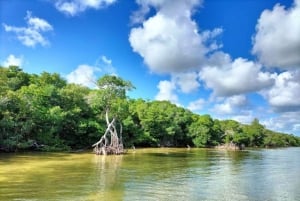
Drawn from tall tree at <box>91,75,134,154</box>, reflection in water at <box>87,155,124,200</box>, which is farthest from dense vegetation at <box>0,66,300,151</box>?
reflection in water at <box>87,155,124,200</box>

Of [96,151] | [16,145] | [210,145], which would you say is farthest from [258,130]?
[16,145]

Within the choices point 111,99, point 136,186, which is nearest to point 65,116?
point 111,99

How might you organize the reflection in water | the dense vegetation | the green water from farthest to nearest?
the dense vegetation, the green water, the reflection in water

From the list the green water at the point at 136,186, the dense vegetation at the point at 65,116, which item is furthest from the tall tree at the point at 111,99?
the green water at the point at 136,186

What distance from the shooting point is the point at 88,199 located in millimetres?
11148

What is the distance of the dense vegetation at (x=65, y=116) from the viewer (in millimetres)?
31531

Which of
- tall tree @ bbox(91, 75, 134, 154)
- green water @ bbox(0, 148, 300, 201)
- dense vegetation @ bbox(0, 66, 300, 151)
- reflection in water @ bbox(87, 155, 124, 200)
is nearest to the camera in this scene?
reflection in water @ bbox(87, 155, 124, 200)

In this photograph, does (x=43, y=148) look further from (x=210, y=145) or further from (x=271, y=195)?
(x=210, y=145)

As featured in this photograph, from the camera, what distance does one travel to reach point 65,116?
38.6m

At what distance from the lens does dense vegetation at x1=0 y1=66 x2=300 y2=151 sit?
31.5 metres

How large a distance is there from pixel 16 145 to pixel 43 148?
3.97m

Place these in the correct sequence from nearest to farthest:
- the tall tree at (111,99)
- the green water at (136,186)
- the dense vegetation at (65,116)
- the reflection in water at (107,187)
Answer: the reflection in water at (107,187) → the green water at (136,186) → the dense vegetation at (65,116) → the tall tree at (111,99)

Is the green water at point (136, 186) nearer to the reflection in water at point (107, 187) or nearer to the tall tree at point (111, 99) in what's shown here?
the reflection in water at point (107, 187)

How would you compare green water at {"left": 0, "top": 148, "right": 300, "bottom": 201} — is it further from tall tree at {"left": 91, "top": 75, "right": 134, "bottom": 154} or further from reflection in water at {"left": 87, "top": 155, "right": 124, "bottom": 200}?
tall tree at {"left": 91, "top": 75, "right": 134, "bottom": 154}
